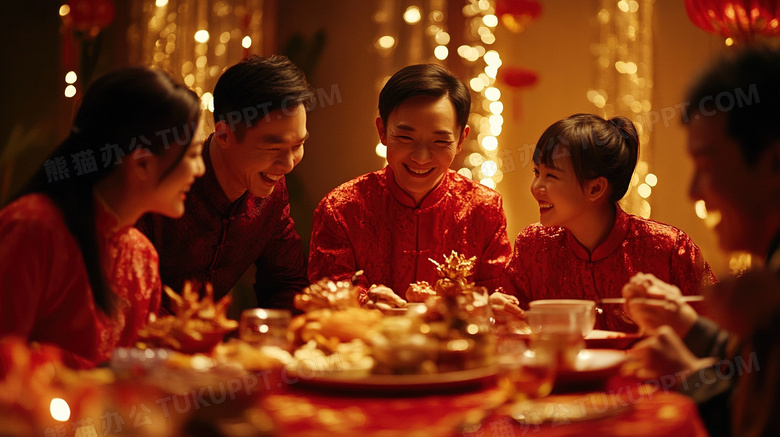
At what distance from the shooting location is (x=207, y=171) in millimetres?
2939

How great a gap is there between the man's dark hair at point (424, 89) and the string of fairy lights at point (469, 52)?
134cm

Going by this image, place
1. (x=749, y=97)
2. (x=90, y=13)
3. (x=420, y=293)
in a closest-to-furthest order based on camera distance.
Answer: (x=749, y=97) < (x=420, y=293) < (x=90, y=13)

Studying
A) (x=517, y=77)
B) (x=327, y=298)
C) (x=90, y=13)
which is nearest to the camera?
(x=327, y=298)

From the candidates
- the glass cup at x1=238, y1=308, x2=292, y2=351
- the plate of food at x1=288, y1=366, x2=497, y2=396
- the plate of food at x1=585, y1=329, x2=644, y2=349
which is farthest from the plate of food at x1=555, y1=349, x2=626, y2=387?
the glass cup at x1=238, y1=308, x2=292, y2=351

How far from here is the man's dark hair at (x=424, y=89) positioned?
2912 millimetres

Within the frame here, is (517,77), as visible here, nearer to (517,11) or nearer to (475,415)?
(517,11)

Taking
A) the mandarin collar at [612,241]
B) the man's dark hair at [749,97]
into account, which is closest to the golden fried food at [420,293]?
the mandarin collar at [612,241]

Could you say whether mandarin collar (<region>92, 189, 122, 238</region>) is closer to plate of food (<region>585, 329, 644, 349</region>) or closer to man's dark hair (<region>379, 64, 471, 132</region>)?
plate of food (<region>585, 329, 644, 349</region>)

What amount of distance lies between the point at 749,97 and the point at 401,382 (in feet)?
2.79

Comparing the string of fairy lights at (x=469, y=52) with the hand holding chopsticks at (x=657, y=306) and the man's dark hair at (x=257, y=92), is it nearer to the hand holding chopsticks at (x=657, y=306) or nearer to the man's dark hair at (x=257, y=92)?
the man's dark hair at (x=257, y=92)

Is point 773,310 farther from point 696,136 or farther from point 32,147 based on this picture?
point 32,147

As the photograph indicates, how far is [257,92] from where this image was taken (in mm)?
2758

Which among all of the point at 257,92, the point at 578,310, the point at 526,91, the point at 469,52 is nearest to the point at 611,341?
the point at 578,310

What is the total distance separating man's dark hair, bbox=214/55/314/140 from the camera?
2.76 metres
